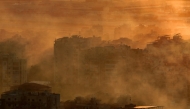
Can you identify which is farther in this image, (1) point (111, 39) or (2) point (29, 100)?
(1) point (111, 39)

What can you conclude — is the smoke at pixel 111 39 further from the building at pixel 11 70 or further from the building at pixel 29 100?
the building at pixel 29 100

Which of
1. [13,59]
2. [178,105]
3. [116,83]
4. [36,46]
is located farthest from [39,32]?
[178,105]

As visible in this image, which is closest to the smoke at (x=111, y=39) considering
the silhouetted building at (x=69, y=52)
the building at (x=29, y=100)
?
the silhouetted building at (x=69, y=52)

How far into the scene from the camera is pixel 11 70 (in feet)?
28.2

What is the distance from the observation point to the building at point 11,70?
8459 mm

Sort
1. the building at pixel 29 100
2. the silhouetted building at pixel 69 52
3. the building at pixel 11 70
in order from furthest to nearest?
the silhouetted building at pixel 69 52
the building at pixel 11 70
the building at pixel 29 100

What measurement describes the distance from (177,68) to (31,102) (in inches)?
138

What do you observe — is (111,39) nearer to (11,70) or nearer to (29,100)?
(11,70)

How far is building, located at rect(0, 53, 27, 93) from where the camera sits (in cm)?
846

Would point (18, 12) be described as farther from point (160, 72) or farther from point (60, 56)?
point (160, 72)

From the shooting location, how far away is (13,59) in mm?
8633

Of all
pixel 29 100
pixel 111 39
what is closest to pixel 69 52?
pixel 111 39

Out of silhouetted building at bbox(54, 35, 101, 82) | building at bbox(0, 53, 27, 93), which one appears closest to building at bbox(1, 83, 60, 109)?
building at bbox(0, 53, 27, 93)

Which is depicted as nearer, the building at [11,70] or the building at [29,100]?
the building at [29,100]
